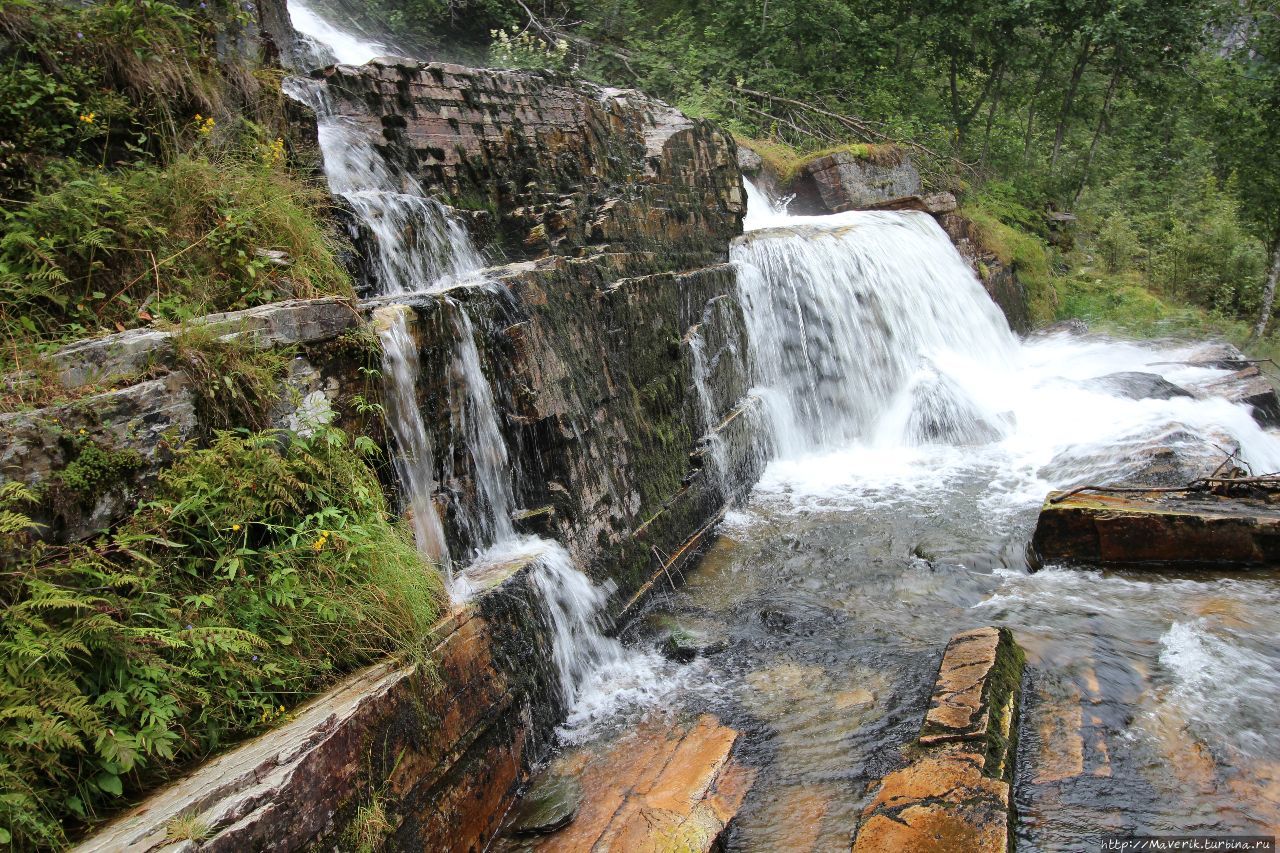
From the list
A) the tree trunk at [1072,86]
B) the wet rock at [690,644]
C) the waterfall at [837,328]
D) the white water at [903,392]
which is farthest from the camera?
the tree trunk at [1072,86]

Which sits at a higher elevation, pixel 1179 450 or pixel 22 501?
pixel 22 501

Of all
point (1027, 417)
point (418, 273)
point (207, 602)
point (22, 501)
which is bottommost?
point (1027, 417)

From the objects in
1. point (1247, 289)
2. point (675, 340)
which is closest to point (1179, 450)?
point (675, 340)

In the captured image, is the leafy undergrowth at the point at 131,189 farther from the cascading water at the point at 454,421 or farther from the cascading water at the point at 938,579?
the cascading water at the point at 938,579

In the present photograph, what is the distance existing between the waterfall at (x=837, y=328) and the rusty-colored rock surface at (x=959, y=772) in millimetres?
5219

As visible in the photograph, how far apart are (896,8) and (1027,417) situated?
12190 millimetres

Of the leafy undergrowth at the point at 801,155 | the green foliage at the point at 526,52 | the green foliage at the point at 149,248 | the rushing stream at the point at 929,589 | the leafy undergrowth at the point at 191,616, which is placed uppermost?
the green foliage at the point at 526,52

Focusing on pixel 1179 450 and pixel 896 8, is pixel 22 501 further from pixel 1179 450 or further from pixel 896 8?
pixel 896 8

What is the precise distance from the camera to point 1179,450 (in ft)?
25.5

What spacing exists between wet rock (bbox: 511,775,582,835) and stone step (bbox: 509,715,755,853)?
0.02 meters

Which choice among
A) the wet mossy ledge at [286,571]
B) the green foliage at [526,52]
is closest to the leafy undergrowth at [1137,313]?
the green foliage at [526,52]

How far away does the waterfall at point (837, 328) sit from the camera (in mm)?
9918

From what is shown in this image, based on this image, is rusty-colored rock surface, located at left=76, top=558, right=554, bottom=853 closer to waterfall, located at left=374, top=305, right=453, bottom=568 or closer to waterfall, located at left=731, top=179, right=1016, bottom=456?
waterfall, located at left=374, top=305, right=453, bottom=568

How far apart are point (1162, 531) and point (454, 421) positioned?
5427mm
